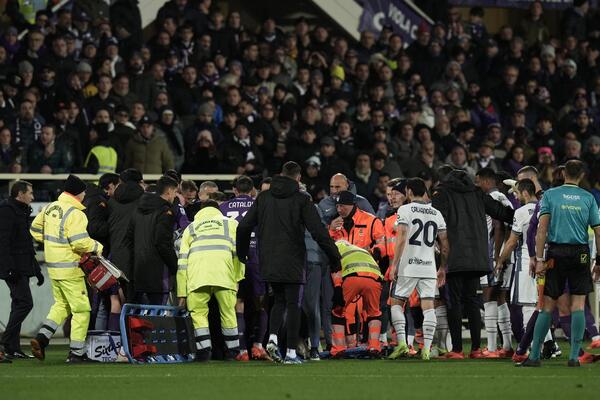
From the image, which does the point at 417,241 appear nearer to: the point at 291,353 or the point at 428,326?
the point at 428,326

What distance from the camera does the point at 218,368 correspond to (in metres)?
15.8

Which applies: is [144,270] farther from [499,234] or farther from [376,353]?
[499,234]

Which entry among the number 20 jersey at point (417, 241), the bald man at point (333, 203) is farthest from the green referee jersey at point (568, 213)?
the bald man at point (333, 203)

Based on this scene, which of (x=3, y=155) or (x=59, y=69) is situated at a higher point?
(x=59, y=69)

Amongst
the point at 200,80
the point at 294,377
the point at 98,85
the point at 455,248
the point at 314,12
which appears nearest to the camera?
the point at 294,377

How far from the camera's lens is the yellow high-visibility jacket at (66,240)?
17.2 metres

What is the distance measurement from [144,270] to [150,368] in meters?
1.66

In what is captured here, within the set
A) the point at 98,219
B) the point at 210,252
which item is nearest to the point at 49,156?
the point at 98,219

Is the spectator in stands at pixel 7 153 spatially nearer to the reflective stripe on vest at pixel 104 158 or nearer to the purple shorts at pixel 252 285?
the reflective stripe on vest at pixel 104 158

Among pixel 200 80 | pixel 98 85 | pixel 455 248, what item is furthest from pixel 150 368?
pixel 200 80

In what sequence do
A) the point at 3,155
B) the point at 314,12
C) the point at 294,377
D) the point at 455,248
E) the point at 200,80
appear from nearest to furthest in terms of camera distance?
the point at 294,377, the point at 455,248, the point at 3,155, the point at 200,80, the point at 314,12

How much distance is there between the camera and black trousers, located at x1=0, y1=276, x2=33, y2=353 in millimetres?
17844

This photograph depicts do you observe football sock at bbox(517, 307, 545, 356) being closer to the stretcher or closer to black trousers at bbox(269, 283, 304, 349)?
black trousers at bbox(269, 283, 304, 349)

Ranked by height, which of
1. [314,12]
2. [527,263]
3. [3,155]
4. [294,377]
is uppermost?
[314,12]
